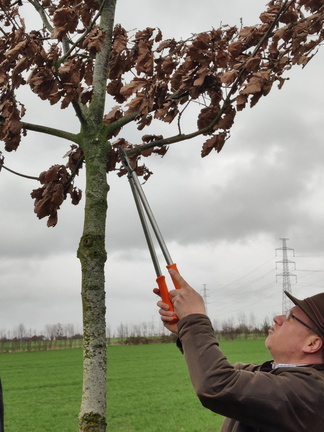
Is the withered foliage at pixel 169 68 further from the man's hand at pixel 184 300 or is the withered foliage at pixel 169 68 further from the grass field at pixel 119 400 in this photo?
the grass field at pixel 119 400

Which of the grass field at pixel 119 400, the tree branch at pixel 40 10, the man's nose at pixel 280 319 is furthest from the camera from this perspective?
the grass field at pixel 119 400

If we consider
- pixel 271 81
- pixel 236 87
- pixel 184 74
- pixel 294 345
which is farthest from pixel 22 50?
pixel 294 345

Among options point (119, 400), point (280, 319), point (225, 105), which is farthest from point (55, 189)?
point (119, 400)

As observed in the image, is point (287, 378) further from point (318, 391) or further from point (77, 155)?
point (77, 155)

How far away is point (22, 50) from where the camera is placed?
3904mm

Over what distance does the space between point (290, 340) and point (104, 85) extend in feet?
11.4

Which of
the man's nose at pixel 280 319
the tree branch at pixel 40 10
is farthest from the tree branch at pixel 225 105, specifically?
the man's nose at pixel 280 319

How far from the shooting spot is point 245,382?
2.03 meters

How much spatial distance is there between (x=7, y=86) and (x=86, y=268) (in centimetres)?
162

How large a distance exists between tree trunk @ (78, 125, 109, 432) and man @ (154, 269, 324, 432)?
6.74ft

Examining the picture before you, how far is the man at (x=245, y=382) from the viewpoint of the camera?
199cm

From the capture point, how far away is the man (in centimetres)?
199

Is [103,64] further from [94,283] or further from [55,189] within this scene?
[94,283]

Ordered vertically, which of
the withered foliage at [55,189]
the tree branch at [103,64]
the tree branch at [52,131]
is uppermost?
the tree branch at [103,64]
